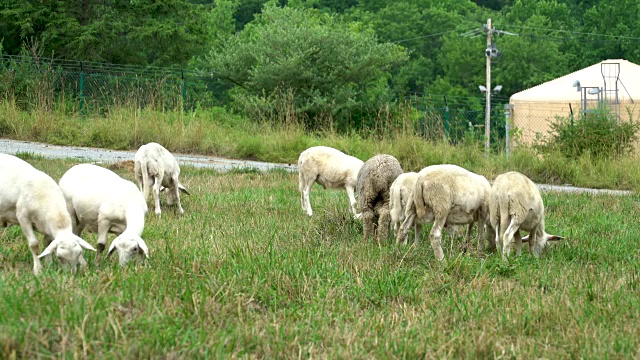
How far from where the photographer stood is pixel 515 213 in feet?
26.5

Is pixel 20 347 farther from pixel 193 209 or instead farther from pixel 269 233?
pixel 193 209

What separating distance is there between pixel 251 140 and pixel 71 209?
13250 millimetres

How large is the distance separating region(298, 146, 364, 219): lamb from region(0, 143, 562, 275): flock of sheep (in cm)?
208

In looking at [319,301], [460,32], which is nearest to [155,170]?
[319,301]

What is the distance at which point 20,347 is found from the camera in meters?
4.49

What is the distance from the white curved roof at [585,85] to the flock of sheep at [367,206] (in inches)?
1016

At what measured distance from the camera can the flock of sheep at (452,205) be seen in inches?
319

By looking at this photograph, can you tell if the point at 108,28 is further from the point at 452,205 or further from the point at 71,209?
the point at 452,205

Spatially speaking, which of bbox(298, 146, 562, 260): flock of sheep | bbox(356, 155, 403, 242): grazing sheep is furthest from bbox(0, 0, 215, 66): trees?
bbox(298, 146, 562, 260): flock of sheep

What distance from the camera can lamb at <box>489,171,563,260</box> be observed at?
8102mm

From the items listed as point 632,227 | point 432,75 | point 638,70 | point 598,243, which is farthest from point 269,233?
point 432,75

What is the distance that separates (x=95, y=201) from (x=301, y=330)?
296 centimetres

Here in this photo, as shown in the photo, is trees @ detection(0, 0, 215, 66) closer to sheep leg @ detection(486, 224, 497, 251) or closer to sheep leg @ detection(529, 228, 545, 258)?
sheep leg @ detection(486, 224, 497, 251)

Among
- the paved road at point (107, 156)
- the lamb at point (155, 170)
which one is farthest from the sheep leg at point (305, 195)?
the paved road at point (107, 156)
